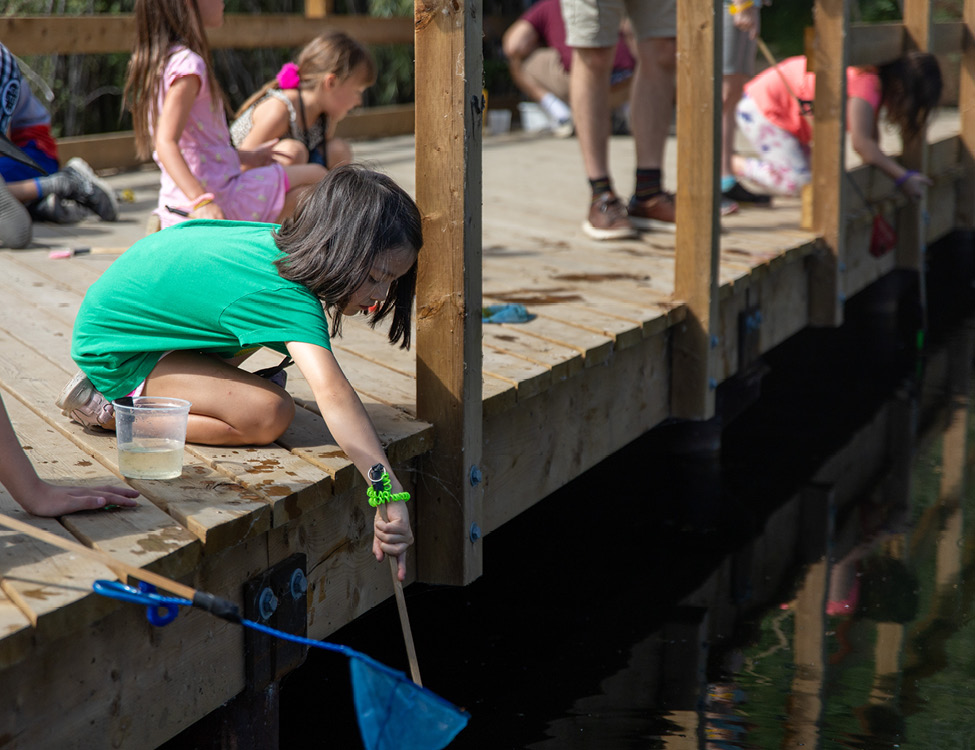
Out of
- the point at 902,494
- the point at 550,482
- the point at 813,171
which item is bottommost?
the point at 902,494

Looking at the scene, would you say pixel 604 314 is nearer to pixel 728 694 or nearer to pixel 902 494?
pixel 728 694

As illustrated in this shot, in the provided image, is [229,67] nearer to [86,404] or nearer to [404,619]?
[86,404]

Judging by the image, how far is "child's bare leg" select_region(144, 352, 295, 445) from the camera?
2.34m

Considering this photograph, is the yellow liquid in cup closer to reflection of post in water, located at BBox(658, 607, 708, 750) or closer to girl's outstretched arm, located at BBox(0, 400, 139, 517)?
girl's outstretched arm, located at BBox(0, 400, 139, 517)

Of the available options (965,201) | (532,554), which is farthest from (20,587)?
(965,201)

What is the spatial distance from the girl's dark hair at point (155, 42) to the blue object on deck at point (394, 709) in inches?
89.6

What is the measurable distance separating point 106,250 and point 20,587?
2.86 meters

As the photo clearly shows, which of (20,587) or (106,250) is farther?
(106,250)

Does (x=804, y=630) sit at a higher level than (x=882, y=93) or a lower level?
lower

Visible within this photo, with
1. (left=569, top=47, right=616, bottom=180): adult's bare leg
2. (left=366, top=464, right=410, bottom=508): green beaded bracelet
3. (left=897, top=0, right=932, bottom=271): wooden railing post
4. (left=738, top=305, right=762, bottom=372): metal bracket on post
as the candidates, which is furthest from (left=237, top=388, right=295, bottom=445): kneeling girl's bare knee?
(left=897, top=0, right=932, bottom=271): wooden railing post

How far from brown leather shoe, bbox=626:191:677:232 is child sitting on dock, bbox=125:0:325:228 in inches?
69.3

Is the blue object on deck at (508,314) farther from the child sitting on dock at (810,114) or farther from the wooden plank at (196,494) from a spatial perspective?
the child sitting on dock at (810,114)

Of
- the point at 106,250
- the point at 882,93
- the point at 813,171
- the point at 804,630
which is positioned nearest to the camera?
the point at 804,630

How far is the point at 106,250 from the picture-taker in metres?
4.33
